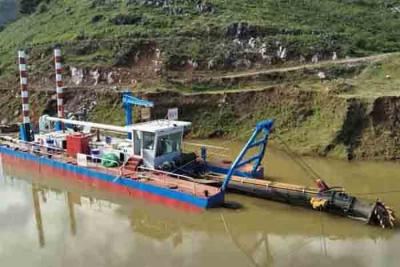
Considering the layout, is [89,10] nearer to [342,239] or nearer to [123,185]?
[123,185]

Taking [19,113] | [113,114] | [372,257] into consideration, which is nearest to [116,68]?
[113,114]

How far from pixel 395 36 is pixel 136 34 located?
20792 mm

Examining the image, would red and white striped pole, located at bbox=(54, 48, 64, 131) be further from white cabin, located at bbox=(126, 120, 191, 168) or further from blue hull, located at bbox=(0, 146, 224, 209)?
white cabin, located at bbox=(126, 120, 191, 168)

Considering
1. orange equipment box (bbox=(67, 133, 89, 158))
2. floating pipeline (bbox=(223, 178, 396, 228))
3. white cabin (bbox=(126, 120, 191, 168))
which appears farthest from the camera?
orange equipment box (bbox=(67, 133, 89, 158))

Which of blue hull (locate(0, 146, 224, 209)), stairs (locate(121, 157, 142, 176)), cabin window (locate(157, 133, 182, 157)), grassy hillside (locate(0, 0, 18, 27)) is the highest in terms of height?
grassy hillside (locate(0, 0, 18, 27))

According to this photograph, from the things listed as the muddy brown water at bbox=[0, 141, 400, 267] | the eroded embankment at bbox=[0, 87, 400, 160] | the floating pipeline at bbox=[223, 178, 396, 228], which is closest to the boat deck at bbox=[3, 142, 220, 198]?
the muddy brown water at bbox=[0, 141, 400, 267]

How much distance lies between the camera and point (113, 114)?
33375mm

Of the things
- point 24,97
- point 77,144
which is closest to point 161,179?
point 77,144

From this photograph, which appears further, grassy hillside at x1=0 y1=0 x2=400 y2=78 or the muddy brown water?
grassy hillside at x1=0 y1=0 x2=400 y2=78

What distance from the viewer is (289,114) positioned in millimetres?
28391

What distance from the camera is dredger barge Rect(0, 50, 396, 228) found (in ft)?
59.6

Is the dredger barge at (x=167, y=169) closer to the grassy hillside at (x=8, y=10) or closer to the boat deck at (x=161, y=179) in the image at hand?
the boat deck at (x=161, y=179)

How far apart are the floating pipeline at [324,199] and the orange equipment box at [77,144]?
7.36 meters

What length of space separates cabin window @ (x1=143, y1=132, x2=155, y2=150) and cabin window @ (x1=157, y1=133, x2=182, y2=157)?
283 millimetres
